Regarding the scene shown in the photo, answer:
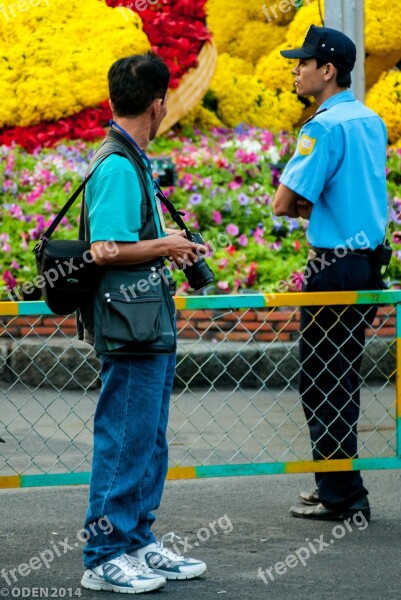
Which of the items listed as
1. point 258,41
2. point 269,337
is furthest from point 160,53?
point 269,337

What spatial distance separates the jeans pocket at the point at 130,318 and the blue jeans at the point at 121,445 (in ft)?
0.38

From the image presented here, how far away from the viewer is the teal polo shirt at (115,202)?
400 cm

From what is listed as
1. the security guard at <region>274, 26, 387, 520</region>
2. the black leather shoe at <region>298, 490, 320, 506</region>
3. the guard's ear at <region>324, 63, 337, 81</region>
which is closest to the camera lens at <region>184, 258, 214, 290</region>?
the security guard at <region>274, 26, 387, 520</region>

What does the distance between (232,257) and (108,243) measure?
5382 mm

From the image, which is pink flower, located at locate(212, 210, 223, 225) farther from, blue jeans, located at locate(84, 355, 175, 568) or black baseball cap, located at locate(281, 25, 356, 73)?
blue jeans, located at locate(84, 355, 175, 568)

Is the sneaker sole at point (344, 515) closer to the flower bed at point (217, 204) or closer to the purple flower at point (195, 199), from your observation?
the flower bed at point (217, 204)

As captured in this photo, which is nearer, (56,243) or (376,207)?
(56,243)

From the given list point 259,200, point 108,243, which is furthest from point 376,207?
point 259,200

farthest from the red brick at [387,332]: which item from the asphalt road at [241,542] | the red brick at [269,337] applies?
the asphalt road at [241,542]

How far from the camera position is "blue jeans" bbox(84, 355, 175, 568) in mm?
4137

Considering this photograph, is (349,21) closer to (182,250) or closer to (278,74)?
(182,250)

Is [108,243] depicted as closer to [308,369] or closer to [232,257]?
[308,369]

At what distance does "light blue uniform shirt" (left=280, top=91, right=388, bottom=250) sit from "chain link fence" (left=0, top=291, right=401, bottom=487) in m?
0.32

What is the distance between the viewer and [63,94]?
10.9 m
